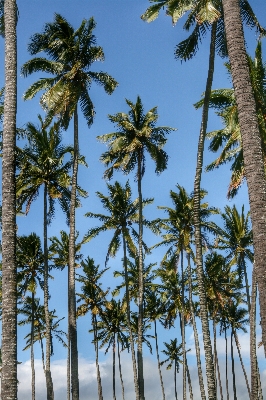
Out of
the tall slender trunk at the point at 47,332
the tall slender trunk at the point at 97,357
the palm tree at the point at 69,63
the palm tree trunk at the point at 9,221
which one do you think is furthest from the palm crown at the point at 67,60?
the tall slender trunk at the point at 97,357

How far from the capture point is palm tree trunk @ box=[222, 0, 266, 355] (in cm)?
1028

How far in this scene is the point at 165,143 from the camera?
32938 mm

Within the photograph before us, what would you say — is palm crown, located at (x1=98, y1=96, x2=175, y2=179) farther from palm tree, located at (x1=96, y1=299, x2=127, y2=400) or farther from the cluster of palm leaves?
palm tree, located at (x1=96, y1=299, x2=127, y2=400)

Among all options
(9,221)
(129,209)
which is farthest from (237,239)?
(9,221)

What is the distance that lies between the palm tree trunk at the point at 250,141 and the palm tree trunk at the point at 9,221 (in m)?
5.20

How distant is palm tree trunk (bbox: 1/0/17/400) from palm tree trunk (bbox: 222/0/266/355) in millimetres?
5200

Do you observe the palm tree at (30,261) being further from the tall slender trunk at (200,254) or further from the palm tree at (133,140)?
the tall slender trunk at (200,254)

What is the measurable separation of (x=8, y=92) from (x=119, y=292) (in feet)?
97.6

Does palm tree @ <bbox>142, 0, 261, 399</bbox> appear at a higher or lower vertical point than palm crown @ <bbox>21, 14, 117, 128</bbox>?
lower

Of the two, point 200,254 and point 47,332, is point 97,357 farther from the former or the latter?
point 200,254

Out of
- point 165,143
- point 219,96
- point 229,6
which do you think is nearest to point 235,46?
point 229,6

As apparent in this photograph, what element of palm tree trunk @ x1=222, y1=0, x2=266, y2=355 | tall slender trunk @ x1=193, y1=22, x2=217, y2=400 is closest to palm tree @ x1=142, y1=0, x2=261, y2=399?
tall slender trunk @ x1=193, y1=22, x2=217, y2=400

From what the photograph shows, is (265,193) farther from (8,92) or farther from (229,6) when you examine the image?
(8,92)

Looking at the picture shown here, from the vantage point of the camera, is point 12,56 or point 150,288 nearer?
point 12,56
